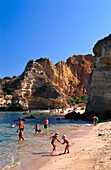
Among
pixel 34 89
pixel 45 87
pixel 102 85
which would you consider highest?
pixel 45 87

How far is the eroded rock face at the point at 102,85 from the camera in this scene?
63.9 feet

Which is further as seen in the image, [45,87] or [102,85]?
[45,87]

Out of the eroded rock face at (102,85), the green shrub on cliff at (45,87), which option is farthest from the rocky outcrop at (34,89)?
the eroded rock face at (102,85)

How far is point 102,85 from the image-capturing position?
20172 mm

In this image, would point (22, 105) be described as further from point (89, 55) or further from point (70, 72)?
point (89, 55)

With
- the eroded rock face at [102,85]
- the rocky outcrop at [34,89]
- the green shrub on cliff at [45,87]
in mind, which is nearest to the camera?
the eroded rock face at [102,85]

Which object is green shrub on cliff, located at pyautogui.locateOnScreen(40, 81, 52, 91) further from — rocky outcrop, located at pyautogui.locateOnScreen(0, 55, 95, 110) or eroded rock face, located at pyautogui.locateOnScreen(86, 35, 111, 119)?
eroded rock face, located at pyautogui.locateOnScreen(86, 35, 111, 119)

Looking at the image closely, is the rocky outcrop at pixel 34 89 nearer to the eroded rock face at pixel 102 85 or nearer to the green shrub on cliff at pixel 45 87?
the green shrub on cliff at pixel 45 87

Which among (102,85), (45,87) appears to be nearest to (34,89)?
(45,87)

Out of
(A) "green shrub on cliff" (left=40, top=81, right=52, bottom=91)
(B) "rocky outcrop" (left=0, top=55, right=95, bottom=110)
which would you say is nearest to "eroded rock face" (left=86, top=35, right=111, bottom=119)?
(B) "rocky outcrop" (left=0, top=55, right=95, bottom=110)

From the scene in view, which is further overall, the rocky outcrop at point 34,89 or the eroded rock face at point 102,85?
the rocky outcrop at point 34,89

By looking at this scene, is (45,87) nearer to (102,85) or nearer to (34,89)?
(34,89)

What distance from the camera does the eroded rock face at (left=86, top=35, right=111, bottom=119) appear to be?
1948cm

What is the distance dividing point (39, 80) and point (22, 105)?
10.8 m
